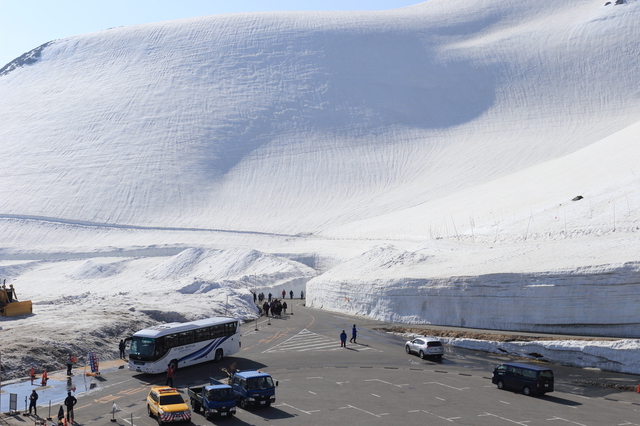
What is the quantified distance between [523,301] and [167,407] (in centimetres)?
1707

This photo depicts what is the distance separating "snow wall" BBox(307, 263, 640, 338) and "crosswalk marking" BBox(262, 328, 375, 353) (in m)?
5.40

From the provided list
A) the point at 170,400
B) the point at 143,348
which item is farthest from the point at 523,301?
the point at 170,400

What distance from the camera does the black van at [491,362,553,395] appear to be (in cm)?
1906

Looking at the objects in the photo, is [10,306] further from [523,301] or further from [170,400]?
[523,301]

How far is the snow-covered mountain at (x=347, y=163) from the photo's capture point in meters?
32.4

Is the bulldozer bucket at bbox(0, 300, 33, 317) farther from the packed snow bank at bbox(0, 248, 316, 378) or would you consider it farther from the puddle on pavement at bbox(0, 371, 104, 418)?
the puddle on pavement at bbox(0, 371, 104, 418)

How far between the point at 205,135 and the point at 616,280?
83.4 meters

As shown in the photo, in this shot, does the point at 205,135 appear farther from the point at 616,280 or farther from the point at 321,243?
the point at 616,280

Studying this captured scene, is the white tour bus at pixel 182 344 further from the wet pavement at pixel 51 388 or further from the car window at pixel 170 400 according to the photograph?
the car window at pixel 170 400

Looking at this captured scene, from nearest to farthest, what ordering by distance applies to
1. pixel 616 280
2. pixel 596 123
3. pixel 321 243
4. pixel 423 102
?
1. pixel 616 280
2. pixel 321 243
3. pixel 596 123
4. pixel 423 102

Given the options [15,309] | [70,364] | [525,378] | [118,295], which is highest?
[118,295]

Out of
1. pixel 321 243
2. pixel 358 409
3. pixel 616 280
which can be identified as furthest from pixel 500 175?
pixel 358 409

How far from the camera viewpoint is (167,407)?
1645 centimetres

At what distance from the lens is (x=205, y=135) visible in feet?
330
